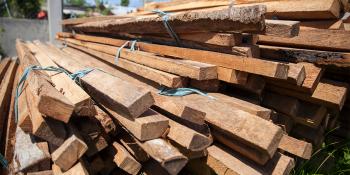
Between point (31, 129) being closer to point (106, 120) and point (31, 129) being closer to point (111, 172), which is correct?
point (106, 120)

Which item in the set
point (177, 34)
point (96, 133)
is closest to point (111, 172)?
point (96, 133)

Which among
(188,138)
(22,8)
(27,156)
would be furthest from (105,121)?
(22,8)

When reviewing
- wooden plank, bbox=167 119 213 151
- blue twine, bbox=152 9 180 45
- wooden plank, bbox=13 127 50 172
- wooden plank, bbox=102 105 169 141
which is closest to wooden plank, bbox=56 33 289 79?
blue twine, bbox=152 9 180 45

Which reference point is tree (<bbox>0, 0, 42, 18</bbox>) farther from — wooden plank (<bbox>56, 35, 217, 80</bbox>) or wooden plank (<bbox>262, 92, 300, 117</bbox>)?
wooden plank (<bbox>262, 92, 300, 117</bbox>)

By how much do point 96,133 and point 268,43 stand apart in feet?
6.09

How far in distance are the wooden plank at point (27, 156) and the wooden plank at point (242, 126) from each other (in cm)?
111

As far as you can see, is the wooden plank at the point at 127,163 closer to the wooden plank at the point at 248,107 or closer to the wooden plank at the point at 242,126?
the wooden plank at the point at 242,126

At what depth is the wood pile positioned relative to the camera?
2021 mm

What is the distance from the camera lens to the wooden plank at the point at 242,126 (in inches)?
75.3

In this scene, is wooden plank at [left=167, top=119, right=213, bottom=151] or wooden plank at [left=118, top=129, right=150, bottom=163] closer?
wooden plank at [left=167, top=119, right=213, bottom=151]

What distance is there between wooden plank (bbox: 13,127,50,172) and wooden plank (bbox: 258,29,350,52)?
2282 millimetres

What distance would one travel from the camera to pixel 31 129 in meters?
2.25

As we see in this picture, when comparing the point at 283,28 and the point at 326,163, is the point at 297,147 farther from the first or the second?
the point at 326,163

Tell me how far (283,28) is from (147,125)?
4.17 ft
